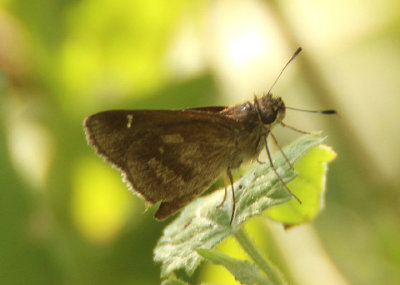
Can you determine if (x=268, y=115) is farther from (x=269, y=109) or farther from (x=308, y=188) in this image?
(x=308, y=188)

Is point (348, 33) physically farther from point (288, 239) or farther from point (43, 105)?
point (43, 105)

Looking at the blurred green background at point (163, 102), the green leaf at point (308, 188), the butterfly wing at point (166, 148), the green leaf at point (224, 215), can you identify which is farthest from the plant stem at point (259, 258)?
the blurred green background at point (163, 102)

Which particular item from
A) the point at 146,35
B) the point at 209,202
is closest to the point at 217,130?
the point at 209,202

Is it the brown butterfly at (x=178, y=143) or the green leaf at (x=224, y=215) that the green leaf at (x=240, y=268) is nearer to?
the green leaf at (x=224, y=215)

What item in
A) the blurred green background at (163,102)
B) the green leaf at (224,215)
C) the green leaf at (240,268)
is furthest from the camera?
the blurred green background at (163,102)

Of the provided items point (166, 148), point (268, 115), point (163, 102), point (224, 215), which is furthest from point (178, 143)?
point (163, 102)

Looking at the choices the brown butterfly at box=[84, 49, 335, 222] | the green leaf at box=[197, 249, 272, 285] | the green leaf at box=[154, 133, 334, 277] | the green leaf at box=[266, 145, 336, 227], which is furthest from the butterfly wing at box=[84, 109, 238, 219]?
the green leaf at box=[197, 249, 272, 285]

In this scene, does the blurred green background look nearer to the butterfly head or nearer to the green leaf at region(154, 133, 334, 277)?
the butterfly head
